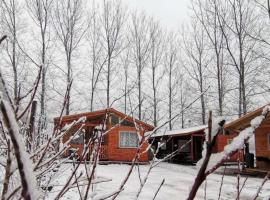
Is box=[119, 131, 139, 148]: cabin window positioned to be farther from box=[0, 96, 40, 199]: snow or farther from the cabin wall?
box=[0, 96, 40, 199]: snow

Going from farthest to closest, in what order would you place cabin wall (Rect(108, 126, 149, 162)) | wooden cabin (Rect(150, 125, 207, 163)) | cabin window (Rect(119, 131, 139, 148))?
wooden cabin (Rect(150, 125, 207, 163)) < cabin window (Rect(119, 131, 139, 148)) < cabin wall (Rect(108, 126, 149, 162))

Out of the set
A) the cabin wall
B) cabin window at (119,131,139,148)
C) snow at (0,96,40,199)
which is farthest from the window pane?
snow at (0,96,40,199)

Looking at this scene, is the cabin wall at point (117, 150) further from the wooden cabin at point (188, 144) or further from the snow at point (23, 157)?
the snow at point (23, 157)

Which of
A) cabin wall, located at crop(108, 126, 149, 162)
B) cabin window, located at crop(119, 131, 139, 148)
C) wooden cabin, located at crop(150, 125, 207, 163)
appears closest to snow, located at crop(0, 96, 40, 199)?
cabin wall, located at crop(108, 126, 149, 162)

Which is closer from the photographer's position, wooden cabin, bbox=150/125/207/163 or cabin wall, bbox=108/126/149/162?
cabin wall, bbox=108/126/149/162

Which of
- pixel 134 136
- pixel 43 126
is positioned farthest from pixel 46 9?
pixel 43 126

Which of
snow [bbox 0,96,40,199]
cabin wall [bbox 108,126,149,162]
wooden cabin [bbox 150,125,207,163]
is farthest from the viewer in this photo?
wooden cabin [bbox 150,125,207,163]

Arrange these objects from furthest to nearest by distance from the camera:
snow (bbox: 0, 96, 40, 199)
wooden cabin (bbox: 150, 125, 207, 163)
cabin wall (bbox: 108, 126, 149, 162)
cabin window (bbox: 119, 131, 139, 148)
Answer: wooden cabin (bbox: 150, 125, 207, 163) → cabin window (bbox: 119, 131, 139, 148) → cabin wall (bbox: 108, 126, 149, 162) → snow (bbox: 0, 96, 40, 199)

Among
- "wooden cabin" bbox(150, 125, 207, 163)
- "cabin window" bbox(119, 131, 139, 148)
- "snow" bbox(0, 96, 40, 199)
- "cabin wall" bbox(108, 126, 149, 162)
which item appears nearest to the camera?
"snow" bbox(0, 96, 40, 199)

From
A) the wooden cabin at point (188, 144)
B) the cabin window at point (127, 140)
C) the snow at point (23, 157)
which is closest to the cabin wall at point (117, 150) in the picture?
the cabin window at point (127, 140)

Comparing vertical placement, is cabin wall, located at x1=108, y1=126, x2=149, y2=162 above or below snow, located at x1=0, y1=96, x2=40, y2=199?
below

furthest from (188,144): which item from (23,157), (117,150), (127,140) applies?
(23,157)

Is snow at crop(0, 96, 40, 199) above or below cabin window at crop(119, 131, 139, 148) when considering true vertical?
above

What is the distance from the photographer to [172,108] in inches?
1902
